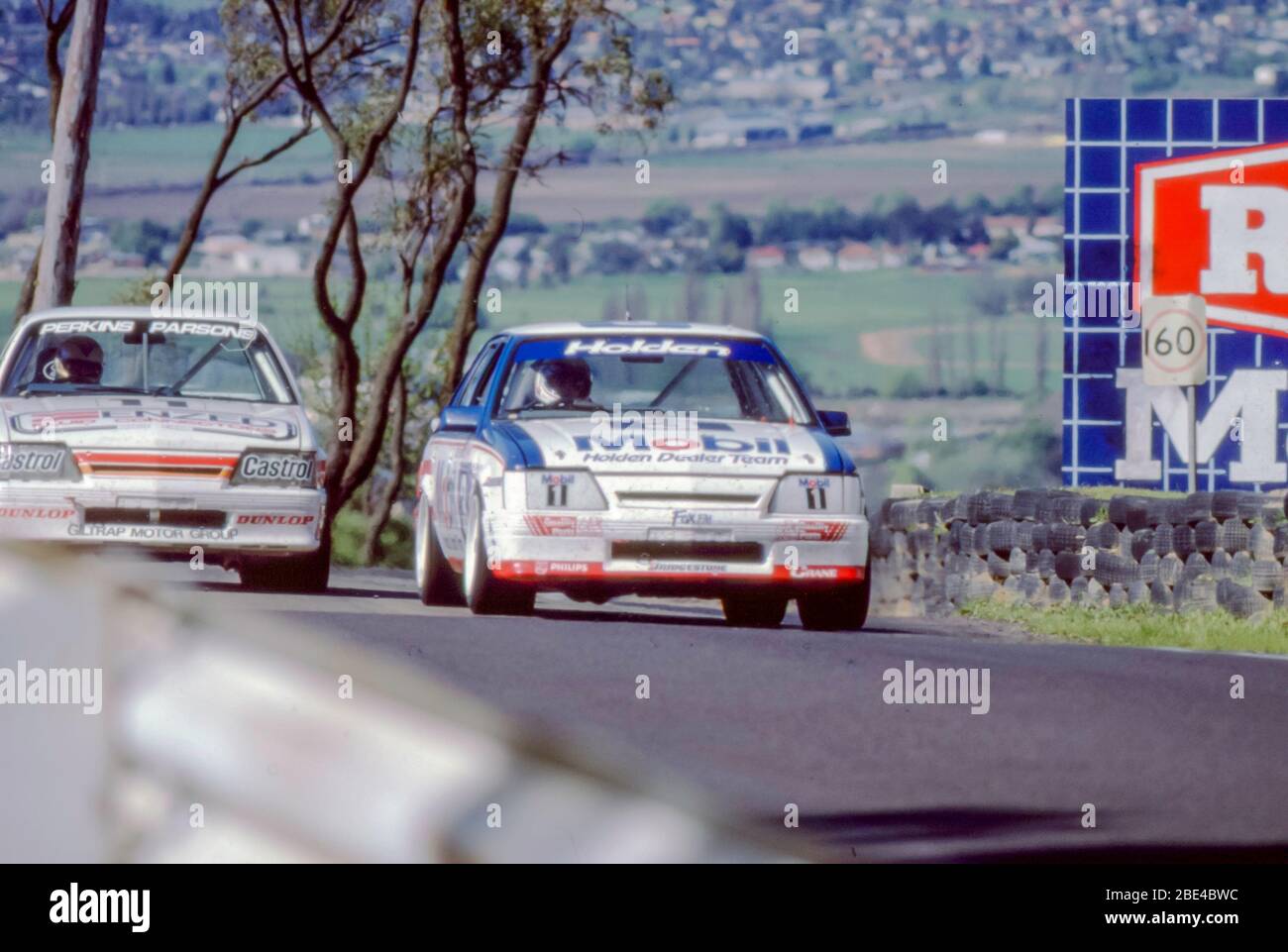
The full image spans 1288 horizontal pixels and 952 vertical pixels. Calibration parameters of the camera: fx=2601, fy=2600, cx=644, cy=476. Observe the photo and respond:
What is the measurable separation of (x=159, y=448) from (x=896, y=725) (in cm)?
562

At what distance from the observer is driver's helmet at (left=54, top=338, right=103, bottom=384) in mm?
15047

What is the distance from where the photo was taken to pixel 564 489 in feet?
42.2

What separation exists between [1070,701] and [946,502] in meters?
11.4

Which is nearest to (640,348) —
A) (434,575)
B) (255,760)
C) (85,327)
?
(434,575)

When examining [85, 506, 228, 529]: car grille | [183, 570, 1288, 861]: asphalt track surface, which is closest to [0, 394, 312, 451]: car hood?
[85, 506, 228, 529]: car grille

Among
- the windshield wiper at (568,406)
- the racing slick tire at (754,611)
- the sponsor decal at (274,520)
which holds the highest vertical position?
the windshield wiper at (568,406)

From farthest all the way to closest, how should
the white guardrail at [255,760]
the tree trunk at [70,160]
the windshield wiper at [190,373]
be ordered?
the tree trunk at [70,160], the windshield wiper at [190,373], the white guardrail at [255,760]

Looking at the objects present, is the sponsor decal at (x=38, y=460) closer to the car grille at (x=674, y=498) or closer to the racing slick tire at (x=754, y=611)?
the car grille at (x=674, y=498)

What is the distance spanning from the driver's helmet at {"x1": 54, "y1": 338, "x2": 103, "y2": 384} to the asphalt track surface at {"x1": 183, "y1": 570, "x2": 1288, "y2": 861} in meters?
1.57

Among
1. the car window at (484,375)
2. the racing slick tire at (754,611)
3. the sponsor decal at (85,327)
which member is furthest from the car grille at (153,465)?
the racing slick tire at (754,611)

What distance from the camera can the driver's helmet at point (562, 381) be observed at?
13742 millimetres

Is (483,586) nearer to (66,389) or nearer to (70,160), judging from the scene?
(66,389)

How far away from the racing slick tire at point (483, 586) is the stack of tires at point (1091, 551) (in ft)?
17.7

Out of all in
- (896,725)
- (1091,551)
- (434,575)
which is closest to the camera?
(896,725)
